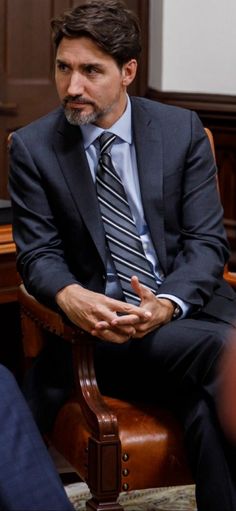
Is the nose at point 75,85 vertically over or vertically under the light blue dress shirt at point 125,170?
over

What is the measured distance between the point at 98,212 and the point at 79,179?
0.09 meters

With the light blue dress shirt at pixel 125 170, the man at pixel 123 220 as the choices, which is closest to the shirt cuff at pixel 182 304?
the man at pixel 123 220

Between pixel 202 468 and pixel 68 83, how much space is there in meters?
0.91

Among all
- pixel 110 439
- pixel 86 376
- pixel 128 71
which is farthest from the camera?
pixel 128 71

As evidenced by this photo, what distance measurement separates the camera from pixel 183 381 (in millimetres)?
2252

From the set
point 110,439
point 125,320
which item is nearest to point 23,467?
point 110,439

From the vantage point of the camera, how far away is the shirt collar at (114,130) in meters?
2.45

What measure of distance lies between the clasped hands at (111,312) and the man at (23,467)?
30cm

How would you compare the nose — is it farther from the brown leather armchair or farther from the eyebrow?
the brown leather armchair

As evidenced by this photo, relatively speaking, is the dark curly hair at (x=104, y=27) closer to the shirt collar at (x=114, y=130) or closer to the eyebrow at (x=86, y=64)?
the eyebrow at (x=86, y=64)

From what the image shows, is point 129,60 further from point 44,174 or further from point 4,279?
point 4,279

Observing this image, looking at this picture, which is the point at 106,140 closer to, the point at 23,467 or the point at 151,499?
the point at 23,467

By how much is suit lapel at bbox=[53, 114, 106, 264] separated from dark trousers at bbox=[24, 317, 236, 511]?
0.24 m

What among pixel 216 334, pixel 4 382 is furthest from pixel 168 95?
pixel 4 382
